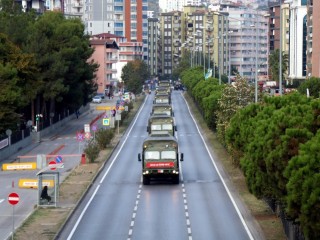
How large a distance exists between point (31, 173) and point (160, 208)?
22.4 m

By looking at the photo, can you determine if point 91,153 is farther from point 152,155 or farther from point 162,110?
point 162,110

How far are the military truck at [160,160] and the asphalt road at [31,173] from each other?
6.79 m

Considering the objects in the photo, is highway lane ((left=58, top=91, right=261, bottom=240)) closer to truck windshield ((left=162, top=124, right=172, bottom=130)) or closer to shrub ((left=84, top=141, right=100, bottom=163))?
shrub ((left=84, top=141, right=100, bottom=163))

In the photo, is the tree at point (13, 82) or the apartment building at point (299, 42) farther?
the apartment building at point (299, 42)

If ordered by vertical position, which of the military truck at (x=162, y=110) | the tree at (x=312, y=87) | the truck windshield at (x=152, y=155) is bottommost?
the truck windshield at (x=152, y=155)

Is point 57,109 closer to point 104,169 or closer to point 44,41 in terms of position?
point 44,41

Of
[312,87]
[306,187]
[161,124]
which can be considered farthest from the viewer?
[312,87]

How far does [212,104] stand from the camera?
9269 centimetres

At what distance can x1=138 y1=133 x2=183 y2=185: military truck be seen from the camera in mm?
61906

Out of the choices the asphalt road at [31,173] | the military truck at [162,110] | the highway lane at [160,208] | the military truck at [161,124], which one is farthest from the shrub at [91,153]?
the military truck at [162,110]

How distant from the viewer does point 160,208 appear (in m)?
53.1

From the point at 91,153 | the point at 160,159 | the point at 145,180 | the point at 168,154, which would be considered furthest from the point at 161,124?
the point at 160,159

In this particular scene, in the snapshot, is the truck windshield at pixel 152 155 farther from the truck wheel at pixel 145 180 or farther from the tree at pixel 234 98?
the tree at pixel 234 98

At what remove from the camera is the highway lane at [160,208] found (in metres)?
45.5
